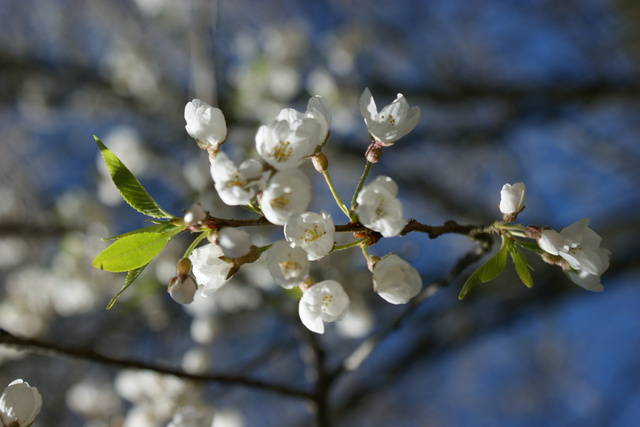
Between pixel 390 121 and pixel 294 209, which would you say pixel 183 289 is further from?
pixel 390 121

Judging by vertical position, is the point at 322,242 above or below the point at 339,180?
above

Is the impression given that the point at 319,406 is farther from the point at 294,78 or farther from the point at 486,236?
the point at 294,78

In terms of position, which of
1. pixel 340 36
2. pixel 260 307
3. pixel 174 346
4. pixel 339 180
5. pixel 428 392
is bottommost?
pixel 428 392

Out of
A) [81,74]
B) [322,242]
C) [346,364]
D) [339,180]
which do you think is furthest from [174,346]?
[322,242]

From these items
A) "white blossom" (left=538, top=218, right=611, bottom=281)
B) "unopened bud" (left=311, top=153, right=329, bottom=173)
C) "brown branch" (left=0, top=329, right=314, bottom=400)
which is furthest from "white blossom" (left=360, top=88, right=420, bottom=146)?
"brown branch" (left=0, top=329, right=314, bottom=400)

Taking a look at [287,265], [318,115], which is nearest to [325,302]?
[287,265]

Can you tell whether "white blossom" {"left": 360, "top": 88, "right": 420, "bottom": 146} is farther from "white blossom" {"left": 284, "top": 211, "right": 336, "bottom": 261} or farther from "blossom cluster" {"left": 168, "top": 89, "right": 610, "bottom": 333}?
"white blossom" {"left": 284, "top": 211, "right": 336, "bottom": 261}

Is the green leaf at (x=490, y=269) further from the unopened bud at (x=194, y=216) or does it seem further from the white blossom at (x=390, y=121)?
the unopened bud at (x=194, y=216)

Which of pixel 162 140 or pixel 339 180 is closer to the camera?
pixel 162 140
